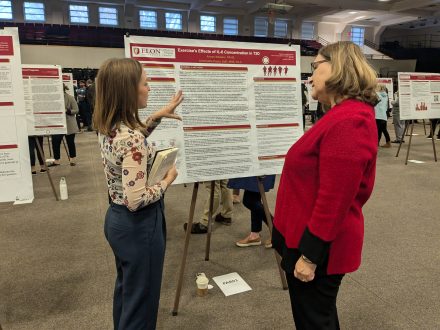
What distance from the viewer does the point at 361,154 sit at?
1.04 meters

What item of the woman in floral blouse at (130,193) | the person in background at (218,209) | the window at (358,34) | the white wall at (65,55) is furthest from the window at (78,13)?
→ the woman in floral blouse at (130,193)

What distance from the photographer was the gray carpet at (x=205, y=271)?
6.81ft

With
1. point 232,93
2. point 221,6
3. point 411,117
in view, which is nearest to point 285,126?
point 232,93

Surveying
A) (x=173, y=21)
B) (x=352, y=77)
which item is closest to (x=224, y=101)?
(x=352, y=77)

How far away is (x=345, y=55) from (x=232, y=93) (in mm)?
1011

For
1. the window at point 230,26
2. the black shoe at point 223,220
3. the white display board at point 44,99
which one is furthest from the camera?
the window at point 230,26

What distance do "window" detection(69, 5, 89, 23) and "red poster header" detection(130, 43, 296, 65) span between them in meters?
19.9

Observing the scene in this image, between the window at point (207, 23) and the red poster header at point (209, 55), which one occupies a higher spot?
the window at point (207, 23)

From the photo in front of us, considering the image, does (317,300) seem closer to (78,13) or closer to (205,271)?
(205,271)

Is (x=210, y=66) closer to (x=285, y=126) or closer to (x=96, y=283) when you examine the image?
(x=285, y=126)

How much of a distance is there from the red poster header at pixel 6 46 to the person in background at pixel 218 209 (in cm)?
197

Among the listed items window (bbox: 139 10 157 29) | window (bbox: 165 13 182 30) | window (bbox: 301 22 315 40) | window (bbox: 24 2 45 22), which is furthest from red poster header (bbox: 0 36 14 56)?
window (bbox: 301 22 315 40)

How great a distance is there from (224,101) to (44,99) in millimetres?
3642

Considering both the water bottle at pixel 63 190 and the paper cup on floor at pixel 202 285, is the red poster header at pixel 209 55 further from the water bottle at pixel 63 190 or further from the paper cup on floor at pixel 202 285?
the water bottle at pixel 63 190
